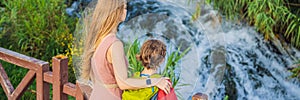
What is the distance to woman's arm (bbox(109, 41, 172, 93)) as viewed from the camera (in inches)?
55.5

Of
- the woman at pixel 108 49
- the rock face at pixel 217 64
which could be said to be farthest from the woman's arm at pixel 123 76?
the rock face at pixel 217 64

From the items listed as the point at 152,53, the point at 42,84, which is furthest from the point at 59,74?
the point at 152,53

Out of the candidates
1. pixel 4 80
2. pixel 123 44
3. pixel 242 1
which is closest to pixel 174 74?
pixel 123 44

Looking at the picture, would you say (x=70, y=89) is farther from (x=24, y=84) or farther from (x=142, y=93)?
(x=142, y=93)

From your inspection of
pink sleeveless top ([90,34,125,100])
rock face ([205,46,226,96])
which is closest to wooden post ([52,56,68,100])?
pink sleeveless top ([90,34,125,100])

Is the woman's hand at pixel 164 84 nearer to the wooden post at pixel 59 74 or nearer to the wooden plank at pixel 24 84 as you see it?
the wooden post at pixel 59 74

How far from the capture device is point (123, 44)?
147 cm

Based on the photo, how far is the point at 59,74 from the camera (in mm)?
2311

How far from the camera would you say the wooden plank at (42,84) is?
245 cm

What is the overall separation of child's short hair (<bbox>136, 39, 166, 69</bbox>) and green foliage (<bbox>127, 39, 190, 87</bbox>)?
45 mm

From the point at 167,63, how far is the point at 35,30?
9.02 feet

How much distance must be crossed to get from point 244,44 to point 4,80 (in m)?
→ 2.12

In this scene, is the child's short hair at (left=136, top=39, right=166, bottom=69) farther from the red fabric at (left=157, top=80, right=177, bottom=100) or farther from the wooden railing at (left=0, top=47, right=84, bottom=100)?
the wooden railing at (left=0, top=47, right=84, bottom=100)

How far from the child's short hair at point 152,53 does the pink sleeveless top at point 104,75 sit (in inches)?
3.9
